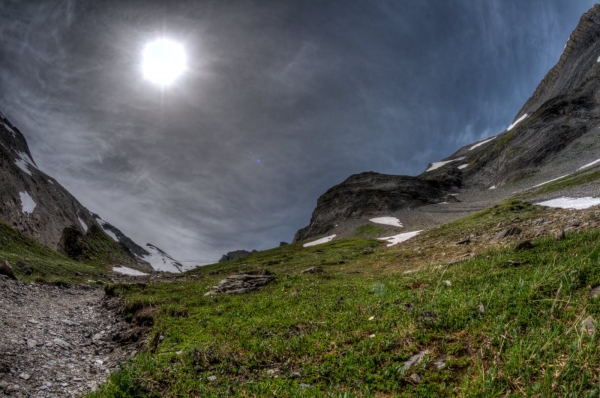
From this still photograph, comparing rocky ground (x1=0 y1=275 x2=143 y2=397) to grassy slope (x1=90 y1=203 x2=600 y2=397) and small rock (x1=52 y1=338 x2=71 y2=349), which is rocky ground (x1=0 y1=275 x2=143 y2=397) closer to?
small rock (x1=52 y1=338 x2=71 y2=349)

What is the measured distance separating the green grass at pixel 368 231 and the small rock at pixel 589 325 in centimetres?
8389

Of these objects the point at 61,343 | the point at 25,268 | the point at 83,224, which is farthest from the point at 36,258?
the point at 83,224

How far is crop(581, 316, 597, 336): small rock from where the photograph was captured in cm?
511

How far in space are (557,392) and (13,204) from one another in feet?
Result: 395

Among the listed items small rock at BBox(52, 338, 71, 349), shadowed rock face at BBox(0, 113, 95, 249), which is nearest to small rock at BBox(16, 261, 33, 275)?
small rock at BBox(52, 338, 71, 349)

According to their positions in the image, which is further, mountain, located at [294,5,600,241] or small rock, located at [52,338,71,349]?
mountain, located at [294,5,600,241]

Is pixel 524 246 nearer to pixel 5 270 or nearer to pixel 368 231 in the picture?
pixel 5 270

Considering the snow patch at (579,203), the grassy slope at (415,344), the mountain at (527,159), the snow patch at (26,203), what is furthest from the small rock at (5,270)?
the snow patch at (26,203)

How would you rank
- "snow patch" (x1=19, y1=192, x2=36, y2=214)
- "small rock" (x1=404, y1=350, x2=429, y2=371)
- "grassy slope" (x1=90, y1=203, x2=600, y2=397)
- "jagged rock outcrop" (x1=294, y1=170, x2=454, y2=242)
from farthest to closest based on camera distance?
"jagged rock outcrop" (x1=294, y1=170, x2=454, y2=242) < "snow patch" (x1=19, y1=192, x2=36, y2=214) < "small rock" (x1=404, y1=350, x2=429, y2=371) < "grassy slope" (x1=90, y1=203, x2=600, y2=397)

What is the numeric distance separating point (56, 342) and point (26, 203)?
375 ft

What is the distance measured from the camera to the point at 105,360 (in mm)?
10500

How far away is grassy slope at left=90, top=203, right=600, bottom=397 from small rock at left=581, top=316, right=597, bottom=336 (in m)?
0.13

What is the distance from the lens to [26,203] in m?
91.1

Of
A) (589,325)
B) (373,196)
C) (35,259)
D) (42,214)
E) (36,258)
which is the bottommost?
(589,325)
